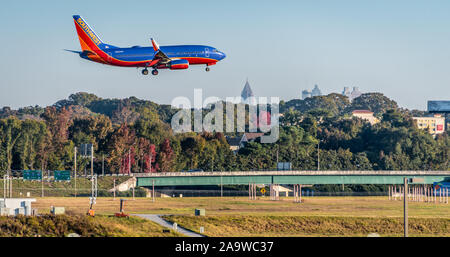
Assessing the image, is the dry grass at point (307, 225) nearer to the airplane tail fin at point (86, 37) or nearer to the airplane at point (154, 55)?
the airplane at point (154, 55)

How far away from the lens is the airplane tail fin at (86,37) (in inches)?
4021

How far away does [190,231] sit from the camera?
310 ft

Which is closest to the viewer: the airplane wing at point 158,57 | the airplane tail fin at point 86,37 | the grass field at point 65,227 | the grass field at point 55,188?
the grass field at point 65,227

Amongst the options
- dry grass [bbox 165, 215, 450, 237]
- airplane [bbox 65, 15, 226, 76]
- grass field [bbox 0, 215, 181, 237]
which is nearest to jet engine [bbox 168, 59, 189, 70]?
airplane [bbox 65, 15, 226, 76]

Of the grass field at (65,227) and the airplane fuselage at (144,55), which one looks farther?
the airplane fuselage at (144,55)

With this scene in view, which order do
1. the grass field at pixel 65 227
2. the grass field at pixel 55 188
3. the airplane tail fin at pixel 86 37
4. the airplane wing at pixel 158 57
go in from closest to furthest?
the grass field at pixel 65 227
the airplane wing at pixel 158 57
the airplane tail fin at pixel 86 37
the grass field at pixel 55 188

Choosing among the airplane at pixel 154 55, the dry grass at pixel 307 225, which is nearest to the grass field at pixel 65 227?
the dry grass at pixel 307 225

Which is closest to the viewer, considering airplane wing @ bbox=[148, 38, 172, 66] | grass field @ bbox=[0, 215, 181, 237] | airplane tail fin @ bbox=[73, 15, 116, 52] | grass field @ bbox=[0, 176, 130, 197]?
grass field @ bbox=[0, 215, 181, 237]

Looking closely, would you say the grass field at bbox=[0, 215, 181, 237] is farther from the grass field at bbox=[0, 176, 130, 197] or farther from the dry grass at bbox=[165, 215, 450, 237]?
the grass field at bbox=[0, 176, 130, 197]

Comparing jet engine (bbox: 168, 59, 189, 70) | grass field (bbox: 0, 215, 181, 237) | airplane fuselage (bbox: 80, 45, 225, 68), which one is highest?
airplane fuselage (bbox: 80, 45, 225, 68)

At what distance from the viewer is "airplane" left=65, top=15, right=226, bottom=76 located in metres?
98.5

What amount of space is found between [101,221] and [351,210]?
6590cm

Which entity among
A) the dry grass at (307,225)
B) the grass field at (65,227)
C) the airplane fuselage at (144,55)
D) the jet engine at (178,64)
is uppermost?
the airplane fuselage at (144,55)
